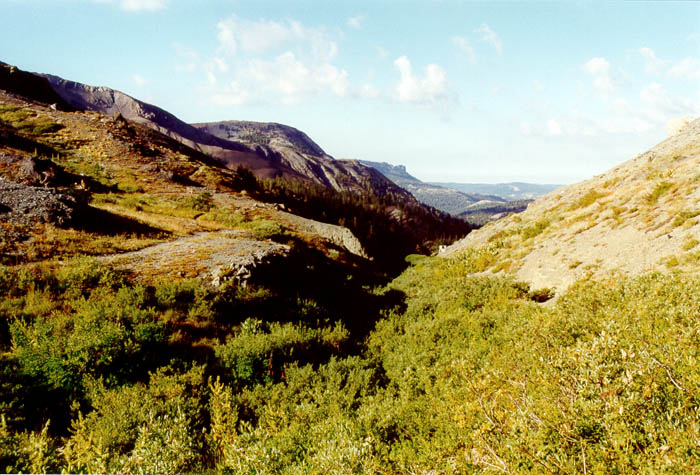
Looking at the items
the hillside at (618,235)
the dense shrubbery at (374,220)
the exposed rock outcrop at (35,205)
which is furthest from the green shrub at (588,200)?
the dense shrubbery at (374,220)

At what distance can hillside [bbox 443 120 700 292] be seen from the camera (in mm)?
10180

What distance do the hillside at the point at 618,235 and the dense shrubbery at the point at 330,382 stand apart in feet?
7.61

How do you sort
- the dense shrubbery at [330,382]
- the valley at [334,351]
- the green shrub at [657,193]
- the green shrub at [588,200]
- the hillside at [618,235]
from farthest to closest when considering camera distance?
the green shrub at [588,200], the green shrub at [657,193], the hillside at [618,235], the valley at [334,351], the dense shrubbery at [330,382]

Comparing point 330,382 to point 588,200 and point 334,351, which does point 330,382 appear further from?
point 588,200

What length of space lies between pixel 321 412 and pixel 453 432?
8.30 ft

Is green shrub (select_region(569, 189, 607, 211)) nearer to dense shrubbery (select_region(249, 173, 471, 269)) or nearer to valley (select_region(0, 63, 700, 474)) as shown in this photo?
valley (select_region(0, 63, 700, 474))

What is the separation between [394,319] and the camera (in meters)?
11.1

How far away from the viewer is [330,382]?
7047mm

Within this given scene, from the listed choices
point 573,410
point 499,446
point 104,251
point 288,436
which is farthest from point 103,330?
point 573,410

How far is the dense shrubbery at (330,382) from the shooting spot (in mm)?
3910

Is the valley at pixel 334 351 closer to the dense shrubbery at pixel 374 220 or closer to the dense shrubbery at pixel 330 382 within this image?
the dense shrubbery at pixel 330 382

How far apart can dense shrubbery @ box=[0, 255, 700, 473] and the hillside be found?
232 cm

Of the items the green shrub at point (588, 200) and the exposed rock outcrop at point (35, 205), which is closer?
the exposed rock outcrop at point (35, 205)

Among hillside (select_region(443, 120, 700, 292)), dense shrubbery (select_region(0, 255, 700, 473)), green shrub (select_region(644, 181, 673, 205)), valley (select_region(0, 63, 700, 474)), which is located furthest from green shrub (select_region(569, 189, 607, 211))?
dense shrubbery (select_region(0, 255, 700, 473))
